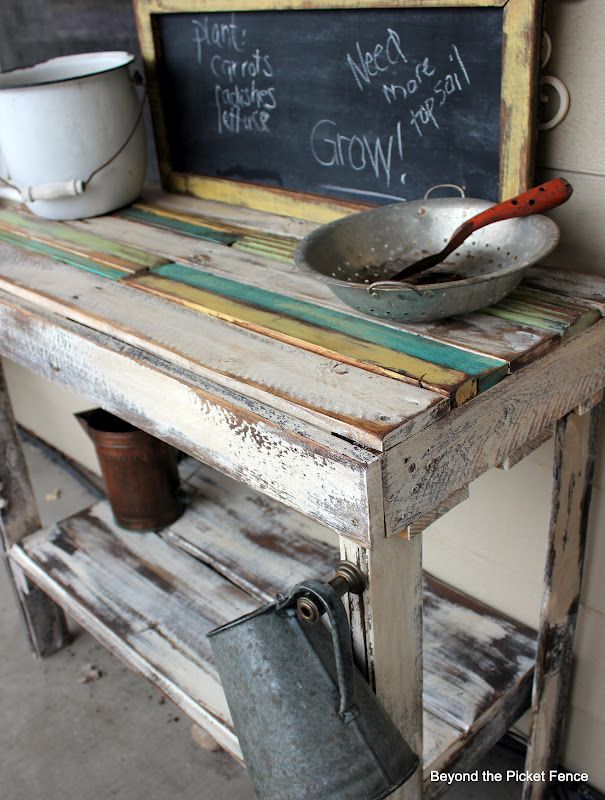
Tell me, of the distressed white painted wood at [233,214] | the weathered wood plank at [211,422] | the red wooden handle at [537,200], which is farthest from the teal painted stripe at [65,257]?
the red wooden handle at [537,200]

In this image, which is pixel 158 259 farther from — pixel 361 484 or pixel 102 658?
pixel 102 658

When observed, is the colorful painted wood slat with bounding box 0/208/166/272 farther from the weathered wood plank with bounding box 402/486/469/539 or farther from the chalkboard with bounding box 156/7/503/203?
the weathered wood plank with bounding box 402/486/469/539

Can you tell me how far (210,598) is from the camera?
1674 millimetres

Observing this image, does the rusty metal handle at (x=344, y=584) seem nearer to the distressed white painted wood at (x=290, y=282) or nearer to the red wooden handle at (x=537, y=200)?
the distressed white painted wood at (x=290, y=282)

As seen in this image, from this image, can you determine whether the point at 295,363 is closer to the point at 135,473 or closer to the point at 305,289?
the point at 305,289

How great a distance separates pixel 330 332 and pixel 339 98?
Result: 51 centimetres

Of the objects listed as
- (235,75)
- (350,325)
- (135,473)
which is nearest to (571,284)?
(350,325)

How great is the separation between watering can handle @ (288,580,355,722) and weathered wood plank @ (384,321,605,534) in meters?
0.11

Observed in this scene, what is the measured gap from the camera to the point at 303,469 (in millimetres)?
886

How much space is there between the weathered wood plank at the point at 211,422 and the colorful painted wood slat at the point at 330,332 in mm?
122

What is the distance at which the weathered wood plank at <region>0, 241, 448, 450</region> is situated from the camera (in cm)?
85

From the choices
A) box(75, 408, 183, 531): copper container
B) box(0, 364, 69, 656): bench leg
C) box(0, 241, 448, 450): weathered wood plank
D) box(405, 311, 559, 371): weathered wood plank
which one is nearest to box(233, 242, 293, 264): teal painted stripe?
box(0, 241, 448, 450): weathered wood plank

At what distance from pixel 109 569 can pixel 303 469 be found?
1.05 meters

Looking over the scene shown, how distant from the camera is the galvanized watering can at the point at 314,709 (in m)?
0.96
